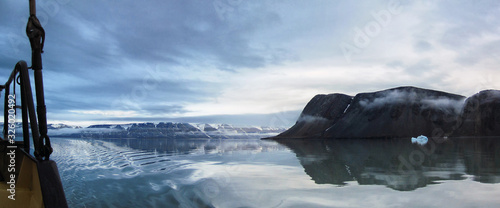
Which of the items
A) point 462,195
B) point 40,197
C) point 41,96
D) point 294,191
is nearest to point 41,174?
point 40,197

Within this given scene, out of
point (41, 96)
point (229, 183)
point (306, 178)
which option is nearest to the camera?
point (41, 96)

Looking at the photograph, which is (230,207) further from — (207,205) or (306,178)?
(306,178)

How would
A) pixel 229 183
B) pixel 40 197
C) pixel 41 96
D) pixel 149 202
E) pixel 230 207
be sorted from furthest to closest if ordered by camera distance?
pixel 229 183 → pixel 149 202 → pixel 230 207 → pixel 40 197 → pixel 41 96

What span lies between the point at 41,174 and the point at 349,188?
1362 cm

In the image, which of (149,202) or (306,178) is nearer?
(149,202)

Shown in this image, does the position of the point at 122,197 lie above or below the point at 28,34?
below

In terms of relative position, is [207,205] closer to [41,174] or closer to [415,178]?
[41,174]

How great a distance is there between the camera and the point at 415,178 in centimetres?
1867

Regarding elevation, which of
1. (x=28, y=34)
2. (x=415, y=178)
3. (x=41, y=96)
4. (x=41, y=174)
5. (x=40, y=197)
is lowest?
(x=415, y=178)

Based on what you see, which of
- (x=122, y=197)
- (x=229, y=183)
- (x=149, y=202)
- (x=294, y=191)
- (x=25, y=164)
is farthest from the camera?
(x=229, y=183)

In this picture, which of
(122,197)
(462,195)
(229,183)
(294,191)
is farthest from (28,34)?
(462,195)

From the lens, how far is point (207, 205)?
12055mm

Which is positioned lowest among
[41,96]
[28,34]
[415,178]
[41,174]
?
[415,178]

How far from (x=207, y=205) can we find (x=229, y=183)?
5.65m
